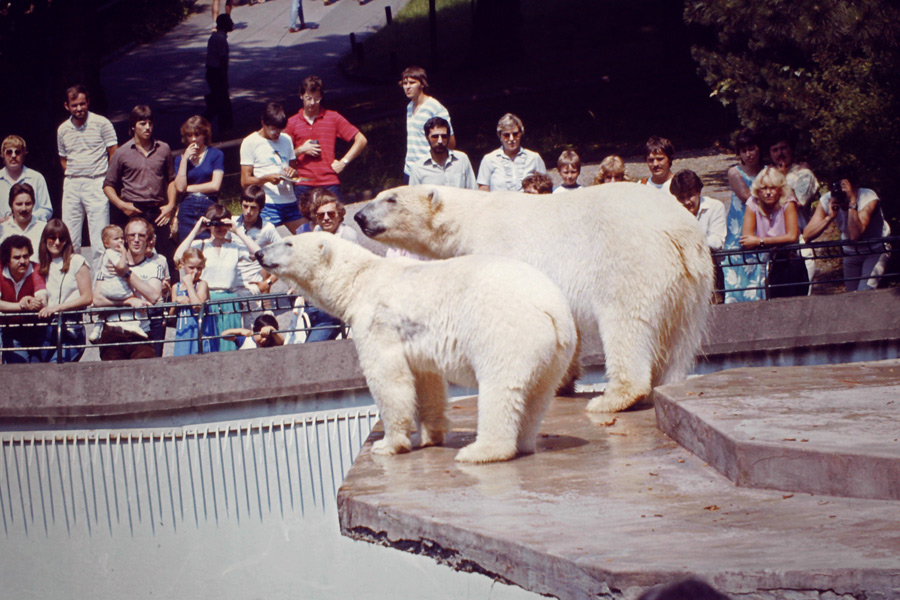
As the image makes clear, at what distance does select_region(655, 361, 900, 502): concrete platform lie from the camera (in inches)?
159

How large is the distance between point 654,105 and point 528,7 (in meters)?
12.4

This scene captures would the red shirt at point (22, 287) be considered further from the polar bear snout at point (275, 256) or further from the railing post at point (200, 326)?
the polar bear snout at point (275, 256)

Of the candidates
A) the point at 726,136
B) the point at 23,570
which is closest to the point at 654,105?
the point at 726,136

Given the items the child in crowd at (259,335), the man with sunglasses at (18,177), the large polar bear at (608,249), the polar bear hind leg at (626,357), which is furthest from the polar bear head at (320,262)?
the man with sunglasses at (18,177)

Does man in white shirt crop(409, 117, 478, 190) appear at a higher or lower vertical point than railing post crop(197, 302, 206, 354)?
higher

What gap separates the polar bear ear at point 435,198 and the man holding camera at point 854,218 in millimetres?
3614

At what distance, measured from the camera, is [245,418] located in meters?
7.89

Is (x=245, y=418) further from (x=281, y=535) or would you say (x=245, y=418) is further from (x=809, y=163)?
(x=809, y=163)

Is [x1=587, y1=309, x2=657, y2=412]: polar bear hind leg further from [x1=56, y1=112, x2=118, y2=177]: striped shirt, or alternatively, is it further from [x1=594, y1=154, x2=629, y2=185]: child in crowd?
[x1=56, y1=112, x2=118, y2=177]: striped shirt

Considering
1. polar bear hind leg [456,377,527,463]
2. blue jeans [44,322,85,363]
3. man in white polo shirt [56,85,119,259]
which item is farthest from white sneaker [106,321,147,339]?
polar bear hind leg [456,377,527,463]

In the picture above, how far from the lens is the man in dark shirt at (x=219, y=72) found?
54.6ft

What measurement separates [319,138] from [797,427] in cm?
600

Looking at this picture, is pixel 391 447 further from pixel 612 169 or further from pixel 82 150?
pixel 82 150

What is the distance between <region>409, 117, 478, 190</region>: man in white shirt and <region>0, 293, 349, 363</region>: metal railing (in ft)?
4.59
